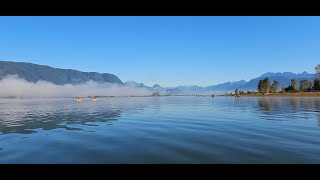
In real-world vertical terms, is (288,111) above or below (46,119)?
above

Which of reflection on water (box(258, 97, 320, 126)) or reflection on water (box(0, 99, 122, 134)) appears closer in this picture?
reflection on water (box(0, 99, 122, 134))

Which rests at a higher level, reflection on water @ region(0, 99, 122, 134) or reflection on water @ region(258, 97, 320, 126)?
reflection on water @ region(258, 97, 320, 126)

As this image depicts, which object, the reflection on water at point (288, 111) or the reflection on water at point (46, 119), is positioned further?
the reflection on water at point (288, 111)

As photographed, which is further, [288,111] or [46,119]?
[288,111]

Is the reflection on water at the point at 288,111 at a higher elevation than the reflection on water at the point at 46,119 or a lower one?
higher

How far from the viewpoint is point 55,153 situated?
1370 cm
